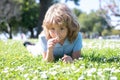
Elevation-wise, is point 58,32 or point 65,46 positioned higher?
point 58,32

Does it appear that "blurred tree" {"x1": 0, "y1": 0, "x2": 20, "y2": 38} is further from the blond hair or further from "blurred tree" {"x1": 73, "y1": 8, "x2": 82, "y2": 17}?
"blurred tree" {"x1": 73, "y1": 8, "x2": 82, "y2": 17}

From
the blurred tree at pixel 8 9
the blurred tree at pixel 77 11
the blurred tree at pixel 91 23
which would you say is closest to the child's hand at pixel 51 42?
the blurred tree at pixel 8 9

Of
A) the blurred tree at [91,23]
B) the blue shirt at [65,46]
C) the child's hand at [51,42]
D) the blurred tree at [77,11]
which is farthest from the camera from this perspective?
the blurred tree at [77,11]

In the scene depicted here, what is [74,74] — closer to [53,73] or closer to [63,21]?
[53,73]

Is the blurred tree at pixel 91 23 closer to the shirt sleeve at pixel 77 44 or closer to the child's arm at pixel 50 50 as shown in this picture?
the shirt sleeve at pixel 77 44

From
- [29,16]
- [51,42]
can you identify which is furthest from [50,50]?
[29,16]

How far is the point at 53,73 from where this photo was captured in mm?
4406

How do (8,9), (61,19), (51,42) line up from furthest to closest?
(8,9) < (51,42) < (61,19)

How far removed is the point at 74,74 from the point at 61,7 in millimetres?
2005

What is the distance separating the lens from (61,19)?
18.9 ft

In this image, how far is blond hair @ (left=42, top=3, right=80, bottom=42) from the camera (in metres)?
5.75

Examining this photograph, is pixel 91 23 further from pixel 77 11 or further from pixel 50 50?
pixel 50 50

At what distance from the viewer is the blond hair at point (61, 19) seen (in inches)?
226

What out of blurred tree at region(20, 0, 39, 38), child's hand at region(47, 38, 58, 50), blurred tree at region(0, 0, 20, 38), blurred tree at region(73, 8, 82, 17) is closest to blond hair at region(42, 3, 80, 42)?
child's hand at region(47, 38, 58, 50)
